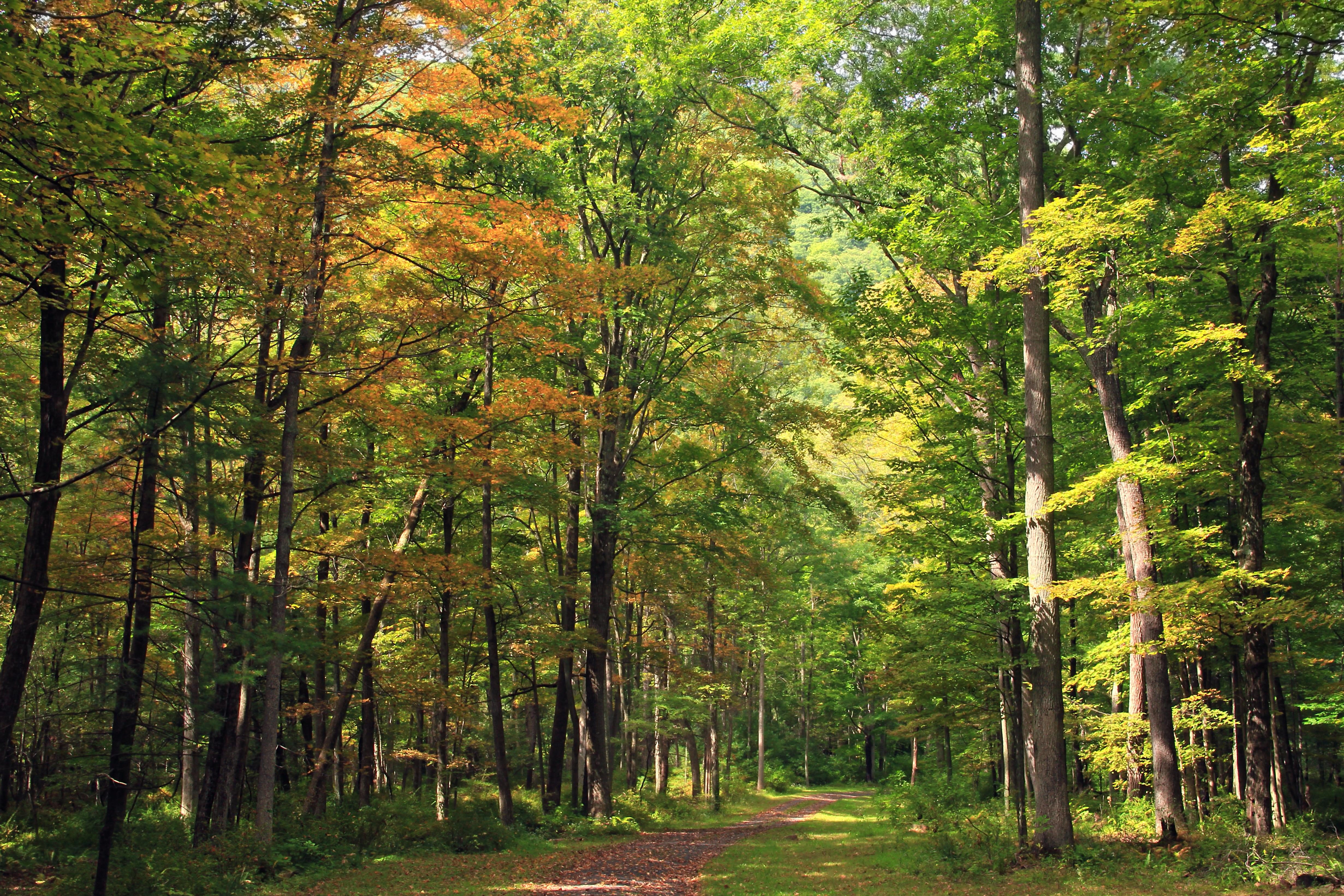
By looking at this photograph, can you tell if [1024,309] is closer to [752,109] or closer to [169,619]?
[752,109]

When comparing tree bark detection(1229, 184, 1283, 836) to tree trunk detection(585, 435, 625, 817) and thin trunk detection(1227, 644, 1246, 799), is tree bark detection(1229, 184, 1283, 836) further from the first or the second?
tree trunk detection(585, 435, 625, 817)

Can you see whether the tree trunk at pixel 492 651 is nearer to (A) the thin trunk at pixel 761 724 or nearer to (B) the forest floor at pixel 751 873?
(B) the forest floor at pixel 751 873

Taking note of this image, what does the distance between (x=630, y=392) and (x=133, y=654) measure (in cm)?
1066

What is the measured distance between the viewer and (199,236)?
322 inches

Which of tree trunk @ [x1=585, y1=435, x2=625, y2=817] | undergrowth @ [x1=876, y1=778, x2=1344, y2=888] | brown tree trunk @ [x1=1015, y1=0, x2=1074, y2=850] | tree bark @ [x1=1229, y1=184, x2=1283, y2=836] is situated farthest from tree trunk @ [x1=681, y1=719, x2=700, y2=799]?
tree bark @ [x1=1229, y1=184, x2=1283, y2=836]

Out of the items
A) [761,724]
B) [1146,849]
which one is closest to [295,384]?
[1146,849]

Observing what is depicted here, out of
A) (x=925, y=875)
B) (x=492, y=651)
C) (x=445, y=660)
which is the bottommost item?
(x=925, y=875)

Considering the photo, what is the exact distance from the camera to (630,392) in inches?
718

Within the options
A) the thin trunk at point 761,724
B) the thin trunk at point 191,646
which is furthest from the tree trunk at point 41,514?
the thin trunk at point 761,724

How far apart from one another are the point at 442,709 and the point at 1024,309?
52.7 ft

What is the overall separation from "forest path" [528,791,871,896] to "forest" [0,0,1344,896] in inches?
59.4

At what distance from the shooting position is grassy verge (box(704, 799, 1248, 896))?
9.56 metres

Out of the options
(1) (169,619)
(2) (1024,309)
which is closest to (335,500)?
(1) (169,619)

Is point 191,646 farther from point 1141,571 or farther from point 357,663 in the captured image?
point 1141,571
